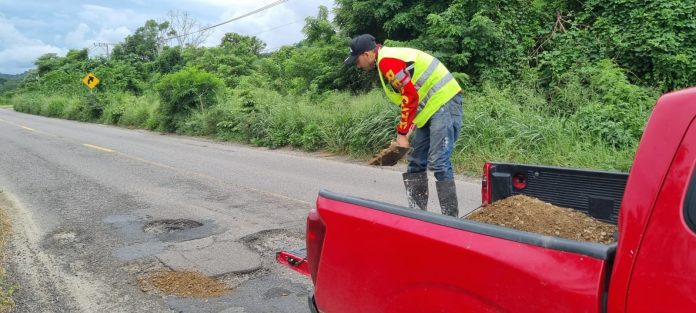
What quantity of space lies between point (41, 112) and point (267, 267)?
44.8 meters

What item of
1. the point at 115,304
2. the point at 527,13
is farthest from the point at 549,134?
the point at 115,304

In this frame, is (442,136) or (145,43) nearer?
(442,136)

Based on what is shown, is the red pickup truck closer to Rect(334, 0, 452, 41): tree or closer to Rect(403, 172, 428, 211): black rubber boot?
Rect(403, 172, 428, 211): black rubber boot

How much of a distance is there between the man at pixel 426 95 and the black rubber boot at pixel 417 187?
12mm

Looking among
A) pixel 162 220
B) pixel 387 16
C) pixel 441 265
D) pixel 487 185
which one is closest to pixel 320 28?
pixel 387 16

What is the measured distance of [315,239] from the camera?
252 cm

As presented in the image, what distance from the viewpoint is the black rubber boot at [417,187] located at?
14.9 ft

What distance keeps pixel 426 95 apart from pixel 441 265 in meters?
2.66

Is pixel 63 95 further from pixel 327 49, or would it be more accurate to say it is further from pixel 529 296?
pixel 529 296

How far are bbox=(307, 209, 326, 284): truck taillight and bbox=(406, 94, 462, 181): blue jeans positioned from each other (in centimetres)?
199

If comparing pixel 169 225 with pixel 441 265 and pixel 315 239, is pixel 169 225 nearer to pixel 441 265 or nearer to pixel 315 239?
pixel 315 239

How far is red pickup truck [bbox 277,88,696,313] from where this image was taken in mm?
1495

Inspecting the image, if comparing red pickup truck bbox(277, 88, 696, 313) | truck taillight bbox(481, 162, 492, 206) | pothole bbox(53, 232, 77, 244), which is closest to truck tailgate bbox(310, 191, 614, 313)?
red pickup truck bbox(277, 88, 696, 313)

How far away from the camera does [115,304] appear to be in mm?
3939
